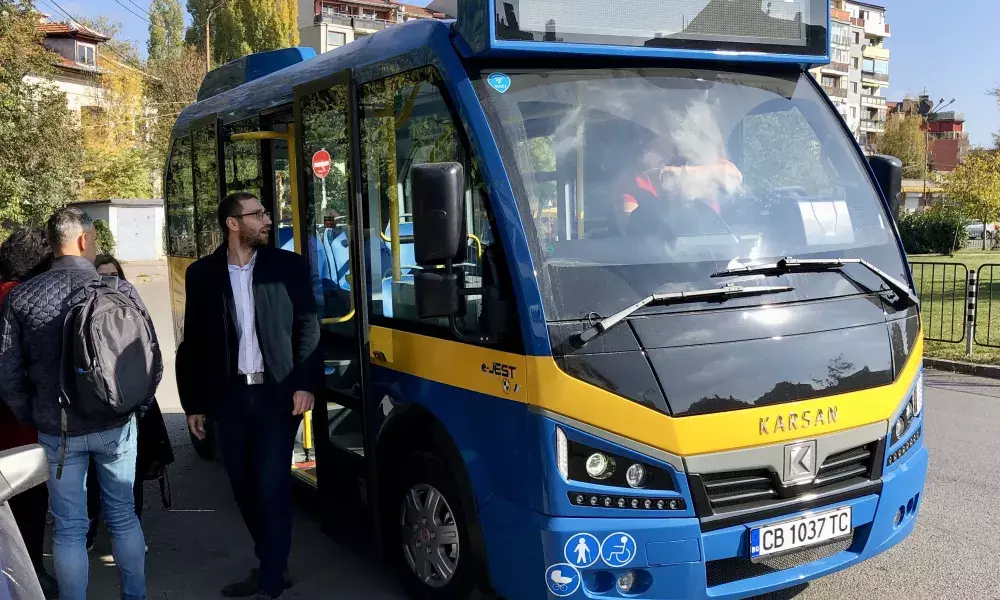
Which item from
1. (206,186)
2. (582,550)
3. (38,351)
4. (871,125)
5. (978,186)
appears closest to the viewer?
(582,550)

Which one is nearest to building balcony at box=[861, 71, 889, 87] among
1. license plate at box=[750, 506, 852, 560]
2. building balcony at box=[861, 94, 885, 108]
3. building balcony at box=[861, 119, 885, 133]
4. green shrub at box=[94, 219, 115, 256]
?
building balcony at box=[861, 94, 885, 108]

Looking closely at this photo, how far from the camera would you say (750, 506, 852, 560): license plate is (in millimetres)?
3449

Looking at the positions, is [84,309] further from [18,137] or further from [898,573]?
[18,137]

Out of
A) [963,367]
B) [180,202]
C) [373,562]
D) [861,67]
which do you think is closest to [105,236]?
[180,202]

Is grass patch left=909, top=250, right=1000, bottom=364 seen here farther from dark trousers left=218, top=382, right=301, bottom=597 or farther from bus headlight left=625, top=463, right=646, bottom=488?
dark trousers left=218, top=382, right=301, bottom=597

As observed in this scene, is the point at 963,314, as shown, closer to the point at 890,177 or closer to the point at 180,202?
the point at 890,177

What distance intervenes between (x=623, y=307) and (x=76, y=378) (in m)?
2.23

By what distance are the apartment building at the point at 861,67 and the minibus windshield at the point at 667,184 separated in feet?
339

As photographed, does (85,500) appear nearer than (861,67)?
Yes

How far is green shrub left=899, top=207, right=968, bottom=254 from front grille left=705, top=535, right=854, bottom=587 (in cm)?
3355

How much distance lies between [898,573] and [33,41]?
21643mm

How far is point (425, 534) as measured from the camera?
415 centimetres

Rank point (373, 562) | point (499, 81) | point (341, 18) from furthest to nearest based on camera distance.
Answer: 1. point (341, 18)
2. point (373, 562)
3. point (499, 81)

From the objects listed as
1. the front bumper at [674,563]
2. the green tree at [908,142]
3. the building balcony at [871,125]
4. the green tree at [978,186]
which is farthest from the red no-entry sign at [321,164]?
the building balcony at [871,125]
